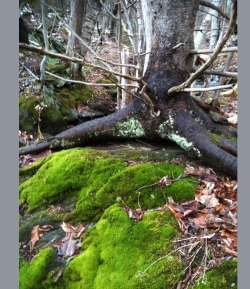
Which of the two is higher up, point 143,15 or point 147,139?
point 143,15

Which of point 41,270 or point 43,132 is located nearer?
point 41,270

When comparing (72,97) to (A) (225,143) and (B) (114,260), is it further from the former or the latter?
(B) (114,260)

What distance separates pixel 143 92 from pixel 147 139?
57 centimetres

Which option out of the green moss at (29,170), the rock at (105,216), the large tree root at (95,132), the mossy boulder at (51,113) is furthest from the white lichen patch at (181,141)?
the mossy boulder at (51,113)

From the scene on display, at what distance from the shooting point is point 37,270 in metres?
2.79

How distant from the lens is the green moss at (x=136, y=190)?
→ 3053mm

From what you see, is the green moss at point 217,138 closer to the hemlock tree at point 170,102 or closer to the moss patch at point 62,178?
the hemlock tree at point 170,102

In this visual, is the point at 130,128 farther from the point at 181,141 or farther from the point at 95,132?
the point at 181,141

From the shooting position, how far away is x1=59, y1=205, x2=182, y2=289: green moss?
247cm

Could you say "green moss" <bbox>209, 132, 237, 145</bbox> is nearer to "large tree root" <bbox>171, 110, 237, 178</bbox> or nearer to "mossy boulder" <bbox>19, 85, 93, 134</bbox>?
"large tree root" <bbox>171, 110, 237, 178</bbox>

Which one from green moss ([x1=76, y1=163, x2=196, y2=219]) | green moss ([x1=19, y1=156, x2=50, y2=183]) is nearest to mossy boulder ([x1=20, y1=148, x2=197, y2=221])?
green moss ([x1=76, y1=163, x2=196, y2=219])

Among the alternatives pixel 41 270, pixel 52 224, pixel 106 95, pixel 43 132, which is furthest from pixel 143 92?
pixel 106 95

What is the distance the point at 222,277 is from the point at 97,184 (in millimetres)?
1370

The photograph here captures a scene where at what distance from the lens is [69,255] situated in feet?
9.32
